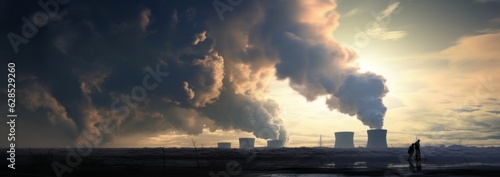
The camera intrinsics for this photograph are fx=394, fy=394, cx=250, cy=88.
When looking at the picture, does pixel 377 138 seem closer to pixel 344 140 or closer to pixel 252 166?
pixel 344 140

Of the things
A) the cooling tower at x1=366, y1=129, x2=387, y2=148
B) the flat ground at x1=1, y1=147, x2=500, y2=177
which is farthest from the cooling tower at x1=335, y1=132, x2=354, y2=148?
the flat ground at x1=1, y1=147, x2=500, y2=177

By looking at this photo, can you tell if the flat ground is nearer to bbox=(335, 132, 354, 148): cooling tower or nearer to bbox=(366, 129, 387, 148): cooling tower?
bbox=(366, 129, 387, 148): cooling tower

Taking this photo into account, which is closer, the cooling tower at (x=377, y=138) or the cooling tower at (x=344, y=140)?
the cooling tower at (x=377, y=138)

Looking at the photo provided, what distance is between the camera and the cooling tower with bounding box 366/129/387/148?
143 m

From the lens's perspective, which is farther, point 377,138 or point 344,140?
point 344,140

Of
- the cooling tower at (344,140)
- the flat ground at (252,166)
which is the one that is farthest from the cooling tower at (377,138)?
the flat ground at (252,166)

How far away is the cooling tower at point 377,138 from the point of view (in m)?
143

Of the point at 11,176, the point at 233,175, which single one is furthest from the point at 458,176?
the point at 11,176

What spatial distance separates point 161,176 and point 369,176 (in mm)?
11933

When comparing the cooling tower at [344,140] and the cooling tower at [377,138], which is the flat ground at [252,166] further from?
the cooling tower at [344,140]

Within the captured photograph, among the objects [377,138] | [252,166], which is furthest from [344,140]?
[252,166]

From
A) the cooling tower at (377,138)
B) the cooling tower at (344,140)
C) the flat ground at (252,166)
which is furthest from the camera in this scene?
the cooling tower at (344,140)

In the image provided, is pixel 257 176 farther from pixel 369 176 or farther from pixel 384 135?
pixel 384 135

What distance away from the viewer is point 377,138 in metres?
144
